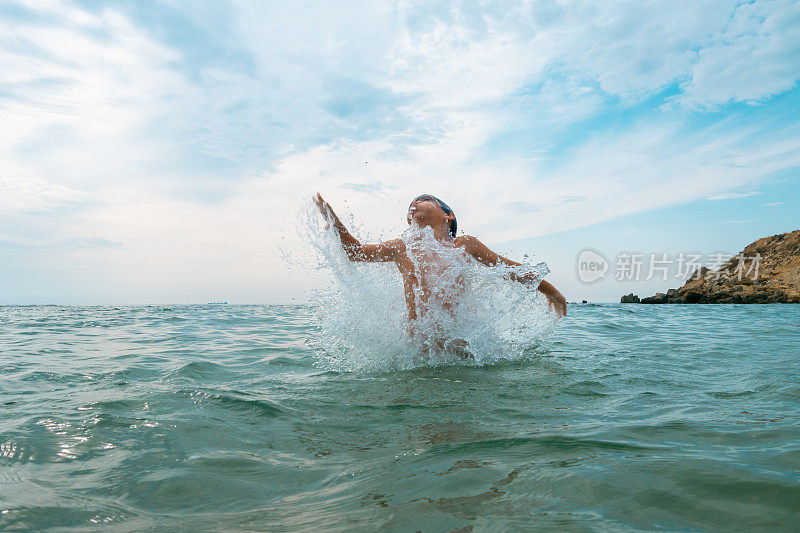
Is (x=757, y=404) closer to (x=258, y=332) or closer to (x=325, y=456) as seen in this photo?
(x=325, y=456)

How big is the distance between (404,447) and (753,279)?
133ft

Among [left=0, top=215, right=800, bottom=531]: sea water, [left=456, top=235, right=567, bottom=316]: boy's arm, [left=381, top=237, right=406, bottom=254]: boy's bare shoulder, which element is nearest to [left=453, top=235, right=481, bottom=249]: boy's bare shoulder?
[left=456, top=235, right=567, bottom=316]: boy's arm

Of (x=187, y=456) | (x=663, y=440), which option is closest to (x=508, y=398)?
(x=663, y=440)

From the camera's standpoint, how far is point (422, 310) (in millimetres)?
5168

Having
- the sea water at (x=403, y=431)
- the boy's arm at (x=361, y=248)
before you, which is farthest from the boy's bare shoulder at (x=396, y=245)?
the sea water at (x=403, y=431)

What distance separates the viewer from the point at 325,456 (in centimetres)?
255

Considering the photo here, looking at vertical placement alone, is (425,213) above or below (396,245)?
above

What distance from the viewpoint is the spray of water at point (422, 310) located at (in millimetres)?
5176

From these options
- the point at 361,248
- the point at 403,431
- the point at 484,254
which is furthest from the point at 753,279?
the point at 403,431

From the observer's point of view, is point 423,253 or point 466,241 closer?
point 423,253

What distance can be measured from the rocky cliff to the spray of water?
102 ft

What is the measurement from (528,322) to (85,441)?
526cm

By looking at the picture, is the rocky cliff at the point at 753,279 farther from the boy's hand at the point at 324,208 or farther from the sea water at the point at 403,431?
the boy's hand at the point at 324,208

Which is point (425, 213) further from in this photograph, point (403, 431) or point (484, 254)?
point (403, 431)
